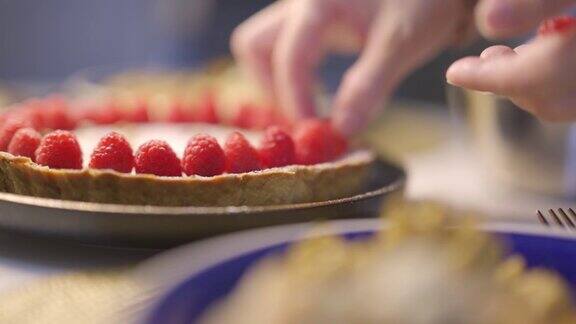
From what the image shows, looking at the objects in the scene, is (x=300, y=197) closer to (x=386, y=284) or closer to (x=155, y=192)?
(x=155, y=192)

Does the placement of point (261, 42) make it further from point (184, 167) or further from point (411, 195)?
point (184, 167)

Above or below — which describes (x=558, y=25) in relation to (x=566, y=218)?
above

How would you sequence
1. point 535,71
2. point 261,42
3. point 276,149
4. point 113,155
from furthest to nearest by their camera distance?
point 261,42
point 276,149
point 113,155
point 535,71

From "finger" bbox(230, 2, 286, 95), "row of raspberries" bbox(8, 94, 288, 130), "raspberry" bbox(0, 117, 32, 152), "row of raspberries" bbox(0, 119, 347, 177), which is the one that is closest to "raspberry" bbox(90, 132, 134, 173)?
"row of raspberries" bbox(0, 119, 347, 177)

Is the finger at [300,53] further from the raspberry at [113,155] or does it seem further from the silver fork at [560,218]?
the silver fork at [560,218]

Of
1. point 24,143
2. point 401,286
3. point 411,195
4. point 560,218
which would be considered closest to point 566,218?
point 560,218

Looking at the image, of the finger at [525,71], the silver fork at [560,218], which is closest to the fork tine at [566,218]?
the silver fork at [560,218]

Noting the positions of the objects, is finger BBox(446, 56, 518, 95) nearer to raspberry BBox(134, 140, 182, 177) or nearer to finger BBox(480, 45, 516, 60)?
finger BBox(480, 45, 516, 60)
